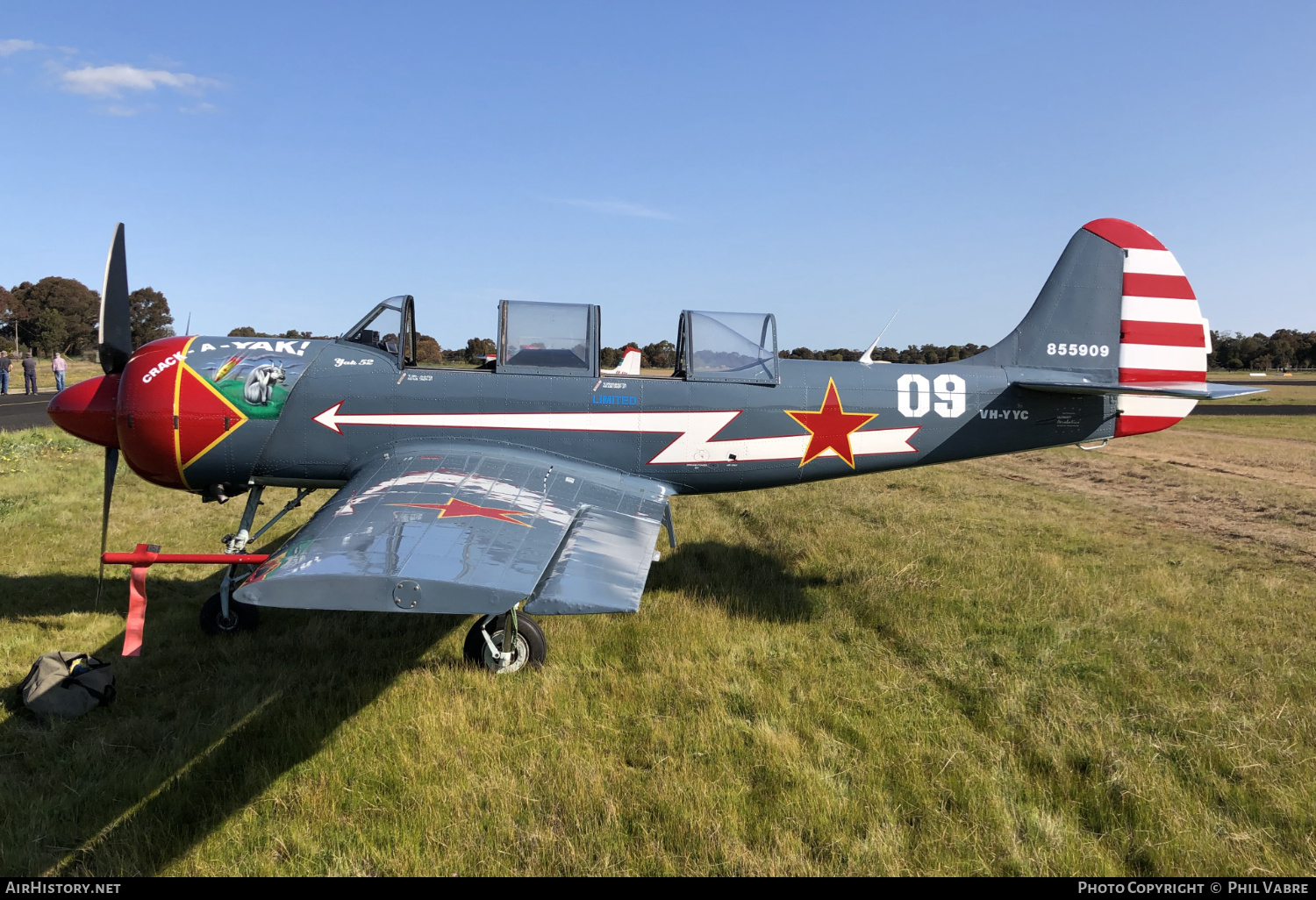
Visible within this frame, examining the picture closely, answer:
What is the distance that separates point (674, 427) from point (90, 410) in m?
5.26

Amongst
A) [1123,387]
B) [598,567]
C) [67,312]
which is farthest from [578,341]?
[67,312]

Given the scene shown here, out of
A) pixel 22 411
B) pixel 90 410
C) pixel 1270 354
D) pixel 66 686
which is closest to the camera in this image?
pixel 66 686

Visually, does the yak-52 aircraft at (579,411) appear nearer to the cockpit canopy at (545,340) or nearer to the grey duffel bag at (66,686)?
the cockpit canopy at (545,340)

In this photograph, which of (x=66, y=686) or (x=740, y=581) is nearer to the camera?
(x=66, y=686)

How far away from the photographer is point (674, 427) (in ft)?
20.7

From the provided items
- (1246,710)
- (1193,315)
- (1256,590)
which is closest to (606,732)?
(1246,710)

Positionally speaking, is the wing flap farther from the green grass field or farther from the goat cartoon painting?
the goat cartoon painting

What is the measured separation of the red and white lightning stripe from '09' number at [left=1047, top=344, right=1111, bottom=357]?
22cm

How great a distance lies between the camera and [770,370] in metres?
6.51

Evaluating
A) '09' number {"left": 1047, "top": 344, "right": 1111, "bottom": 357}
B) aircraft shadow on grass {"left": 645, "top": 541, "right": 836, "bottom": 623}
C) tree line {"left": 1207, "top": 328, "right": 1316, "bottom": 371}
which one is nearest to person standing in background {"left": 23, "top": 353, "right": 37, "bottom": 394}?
aircraft shadow on grass {"left": 645, "top": 541, "right": 836, "bottom": 623}

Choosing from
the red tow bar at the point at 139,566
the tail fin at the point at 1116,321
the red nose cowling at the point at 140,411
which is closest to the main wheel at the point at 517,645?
the red tow bar at the point at 139,566

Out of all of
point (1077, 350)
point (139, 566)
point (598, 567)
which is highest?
point (1077, 350)

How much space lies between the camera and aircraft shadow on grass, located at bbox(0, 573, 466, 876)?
3252 millimetres

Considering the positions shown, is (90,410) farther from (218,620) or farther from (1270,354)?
(1270,354)
